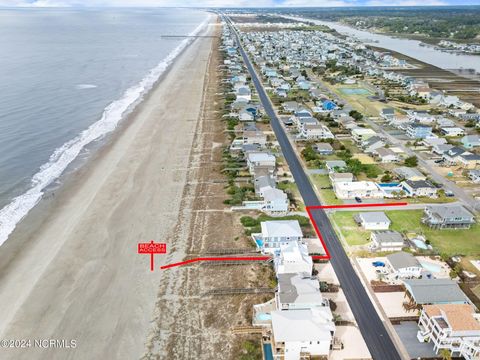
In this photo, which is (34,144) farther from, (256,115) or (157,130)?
(256,115)

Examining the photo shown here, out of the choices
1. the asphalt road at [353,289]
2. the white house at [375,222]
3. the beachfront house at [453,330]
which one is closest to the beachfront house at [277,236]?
the asphalt road at [353,289]

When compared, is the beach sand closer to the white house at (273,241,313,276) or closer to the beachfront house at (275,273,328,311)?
the white house at (273,241,313,276)

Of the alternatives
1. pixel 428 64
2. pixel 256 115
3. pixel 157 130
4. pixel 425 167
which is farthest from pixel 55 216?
pixel 428 64

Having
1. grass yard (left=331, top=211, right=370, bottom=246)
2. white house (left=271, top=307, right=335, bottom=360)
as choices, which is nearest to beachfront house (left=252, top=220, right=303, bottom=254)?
grass yard (left=331, top=211, right=370, bottom=246)

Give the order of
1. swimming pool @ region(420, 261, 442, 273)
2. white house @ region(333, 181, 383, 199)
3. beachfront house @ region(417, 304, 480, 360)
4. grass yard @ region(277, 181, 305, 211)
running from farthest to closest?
white house @ region(333, 181, 383, 199)
grass yard @ region(277, 181, 305, 211)
swimming pool @ region(420, 261, 442, 273)
beachfront house @ region(417, 304, 480, 360)

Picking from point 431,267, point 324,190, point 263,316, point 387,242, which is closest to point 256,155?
point 324,190

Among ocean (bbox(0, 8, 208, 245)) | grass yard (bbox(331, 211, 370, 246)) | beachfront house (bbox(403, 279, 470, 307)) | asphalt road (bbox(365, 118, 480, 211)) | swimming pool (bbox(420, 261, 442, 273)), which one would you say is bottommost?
ocean (bbox(0, 8, 208, 245))
